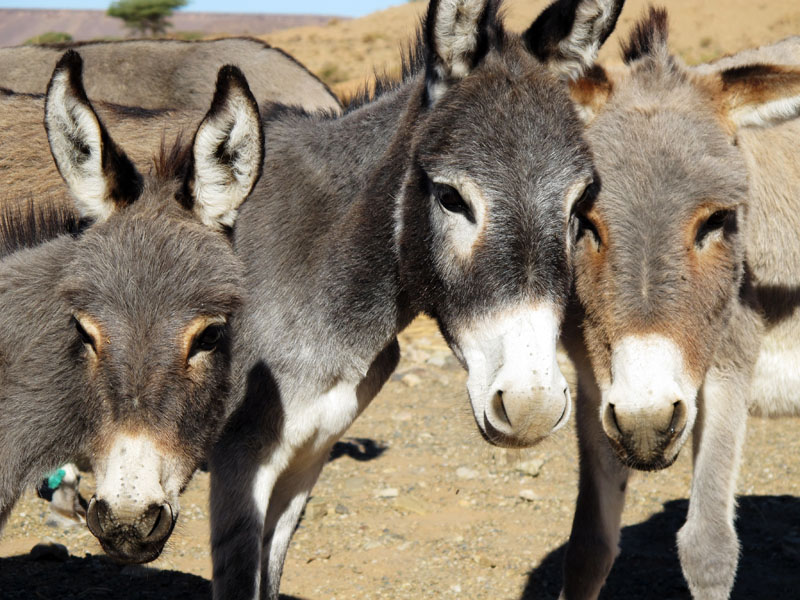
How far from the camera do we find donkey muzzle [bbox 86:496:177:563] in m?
2.95

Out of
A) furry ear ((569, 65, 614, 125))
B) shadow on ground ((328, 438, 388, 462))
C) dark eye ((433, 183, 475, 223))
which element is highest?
furry ear ((569, 65, 614, 125))

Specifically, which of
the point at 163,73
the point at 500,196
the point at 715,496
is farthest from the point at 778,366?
the point at 163,73

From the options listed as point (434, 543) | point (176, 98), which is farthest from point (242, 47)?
point (434, 543)

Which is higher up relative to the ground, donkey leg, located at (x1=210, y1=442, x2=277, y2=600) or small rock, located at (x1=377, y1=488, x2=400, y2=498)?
donkey leg, located at (x1=210, y1=442, x2=277, y2=600)

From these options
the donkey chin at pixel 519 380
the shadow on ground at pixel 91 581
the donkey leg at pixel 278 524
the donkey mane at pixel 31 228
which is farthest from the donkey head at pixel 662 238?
the shadow on ground at pixel 91 581

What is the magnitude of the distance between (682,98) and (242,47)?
558 cm

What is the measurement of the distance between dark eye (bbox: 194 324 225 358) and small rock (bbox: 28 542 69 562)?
2991 mm

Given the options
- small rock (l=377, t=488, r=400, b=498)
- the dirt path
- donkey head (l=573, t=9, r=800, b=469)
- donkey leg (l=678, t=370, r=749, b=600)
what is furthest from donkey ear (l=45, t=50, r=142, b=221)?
small rock (l=377, t=488, r=400, b=498)

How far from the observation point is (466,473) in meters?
7.79

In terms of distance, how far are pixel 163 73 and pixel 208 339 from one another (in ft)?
17.6

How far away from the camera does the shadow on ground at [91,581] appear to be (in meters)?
5.07

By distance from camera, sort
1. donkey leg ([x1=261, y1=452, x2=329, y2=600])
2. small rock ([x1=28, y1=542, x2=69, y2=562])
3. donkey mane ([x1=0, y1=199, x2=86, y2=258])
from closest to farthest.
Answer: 1. donkey mane ([x1=0, y1=199, x2=86, y2=258])
2. donkey leg ([x1=261, y1=452, x2=329, y2=600])
3. small rock ([x1=28, y1=542, x2=69, y2=562])

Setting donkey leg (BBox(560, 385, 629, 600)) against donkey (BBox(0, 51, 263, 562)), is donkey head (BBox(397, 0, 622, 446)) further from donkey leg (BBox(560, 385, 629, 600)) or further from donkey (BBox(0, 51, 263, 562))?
donkey leg (BBox(560, 385, 629, 600))

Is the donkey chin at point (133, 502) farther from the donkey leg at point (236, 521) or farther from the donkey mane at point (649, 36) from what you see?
the donkey mane at point (649, 36)
